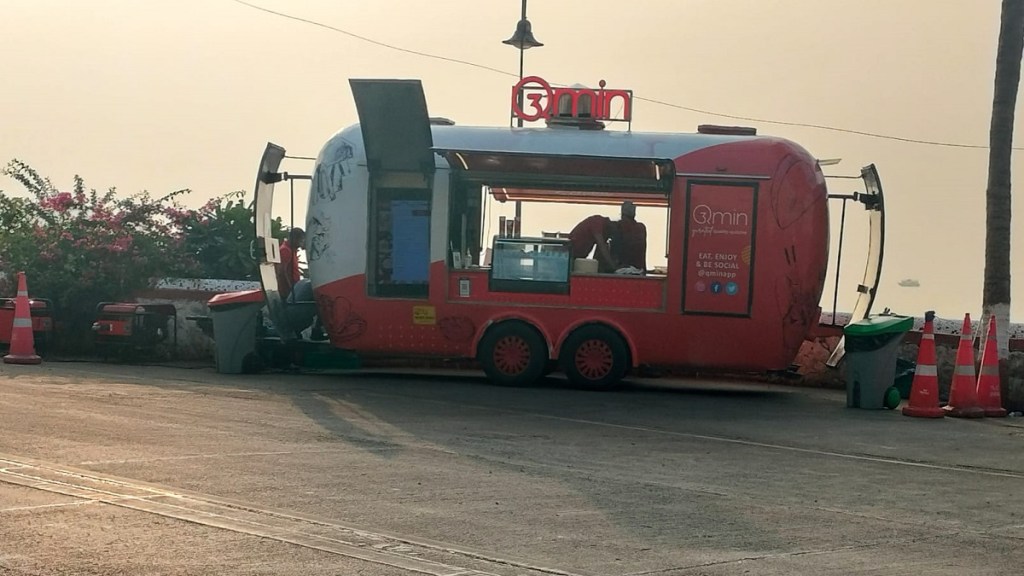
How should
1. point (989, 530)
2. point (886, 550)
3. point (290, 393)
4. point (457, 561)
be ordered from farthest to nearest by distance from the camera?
1. point (290, 393)
2. point (989, 530)
3. point (886, 550)
4. point (457, 561)

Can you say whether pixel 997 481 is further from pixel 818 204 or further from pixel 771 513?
pixel 818 204

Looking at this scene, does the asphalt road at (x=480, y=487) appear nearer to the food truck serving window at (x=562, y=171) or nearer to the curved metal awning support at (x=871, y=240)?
the curved metal awning support at (x=871, y=240)

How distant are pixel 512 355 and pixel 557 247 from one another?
1399mm

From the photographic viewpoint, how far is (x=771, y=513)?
8266mm

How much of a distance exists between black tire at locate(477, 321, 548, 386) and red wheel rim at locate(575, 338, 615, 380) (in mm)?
424

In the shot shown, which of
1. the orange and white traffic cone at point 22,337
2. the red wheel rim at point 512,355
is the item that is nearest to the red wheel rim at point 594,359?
the red wheel rim at point 512,355

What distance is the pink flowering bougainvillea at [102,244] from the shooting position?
20500 millimetres

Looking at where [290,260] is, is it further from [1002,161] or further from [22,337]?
[1002,161]

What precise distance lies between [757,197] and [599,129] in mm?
2187

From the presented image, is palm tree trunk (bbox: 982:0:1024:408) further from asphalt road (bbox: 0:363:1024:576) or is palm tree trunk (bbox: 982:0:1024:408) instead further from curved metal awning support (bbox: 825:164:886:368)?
asphalt road (bbox: 0:363:1024:576)

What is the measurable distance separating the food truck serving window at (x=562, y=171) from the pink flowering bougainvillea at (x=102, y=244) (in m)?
6.42

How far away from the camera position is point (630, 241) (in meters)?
17.2

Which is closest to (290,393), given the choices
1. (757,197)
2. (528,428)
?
(528,428)

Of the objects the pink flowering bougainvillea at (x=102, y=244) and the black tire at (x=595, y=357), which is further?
the pink flowering bougainvillea at (x=102, y=244)
